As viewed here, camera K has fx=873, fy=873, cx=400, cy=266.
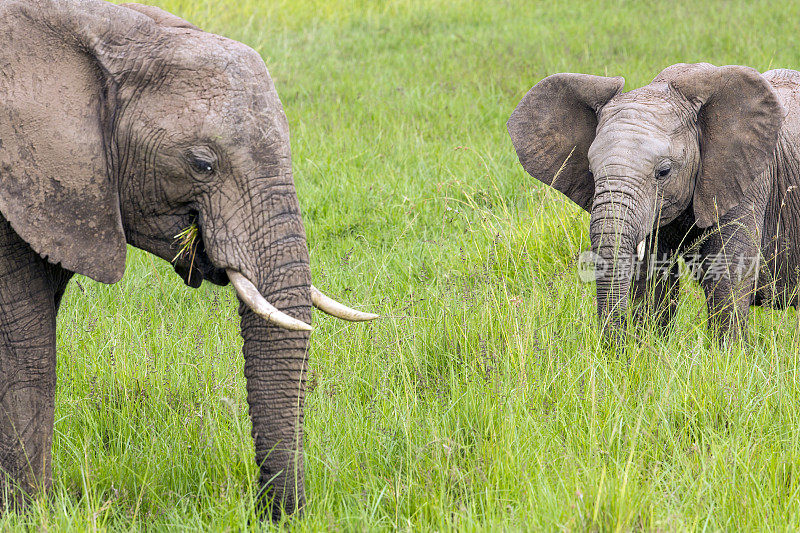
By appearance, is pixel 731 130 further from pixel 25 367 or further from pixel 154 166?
pixel 25 367

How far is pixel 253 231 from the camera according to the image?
2855 millimetres

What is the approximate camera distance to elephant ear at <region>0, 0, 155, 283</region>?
2748 millimetres

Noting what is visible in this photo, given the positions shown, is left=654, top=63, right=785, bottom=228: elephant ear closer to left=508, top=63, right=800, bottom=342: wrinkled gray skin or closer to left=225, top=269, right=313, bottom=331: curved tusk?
left=508, top=63, right=800, bottom=342: wrinkled gray skin

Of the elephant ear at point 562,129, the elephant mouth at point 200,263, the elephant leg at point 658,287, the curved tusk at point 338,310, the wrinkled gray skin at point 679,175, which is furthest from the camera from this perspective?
the elephant ear at point 562,129

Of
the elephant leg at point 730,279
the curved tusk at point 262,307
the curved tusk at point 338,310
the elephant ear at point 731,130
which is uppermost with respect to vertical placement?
the elephant ear at point 731,130

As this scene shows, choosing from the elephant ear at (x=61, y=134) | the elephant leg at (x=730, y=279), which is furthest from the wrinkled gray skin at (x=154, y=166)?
the elephant leg at (x=730, y=279)

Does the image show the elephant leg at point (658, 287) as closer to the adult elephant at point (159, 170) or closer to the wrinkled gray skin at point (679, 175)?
the wrinkled gray skin at point (679, 175)

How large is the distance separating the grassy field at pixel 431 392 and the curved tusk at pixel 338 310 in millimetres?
466

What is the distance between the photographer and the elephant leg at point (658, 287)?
4734 millimetres

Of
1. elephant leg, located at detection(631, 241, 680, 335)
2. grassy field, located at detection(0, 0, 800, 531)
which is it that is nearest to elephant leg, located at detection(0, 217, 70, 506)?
→ grassy field, located at detection(0, 0, 800, 531)

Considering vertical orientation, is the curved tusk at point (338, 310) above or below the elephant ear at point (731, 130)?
below

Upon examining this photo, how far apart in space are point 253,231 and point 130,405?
61.1 inches

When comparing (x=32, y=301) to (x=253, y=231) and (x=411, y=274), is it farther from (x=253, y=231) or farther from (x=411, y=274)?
(x=411, y=274)

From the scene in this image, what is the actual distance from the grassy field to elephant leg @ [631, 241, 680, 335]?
0.14m
